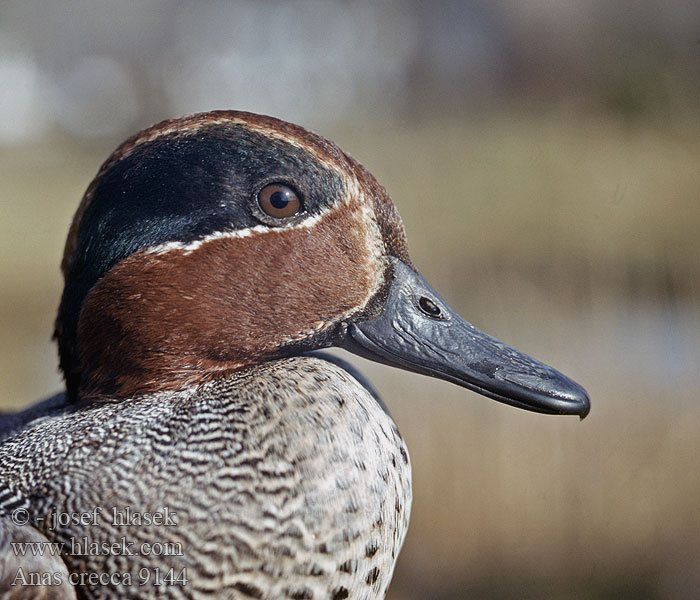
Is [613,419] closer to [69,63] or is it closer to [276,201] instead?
[276,201]

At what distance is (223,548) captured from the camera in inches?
34.6

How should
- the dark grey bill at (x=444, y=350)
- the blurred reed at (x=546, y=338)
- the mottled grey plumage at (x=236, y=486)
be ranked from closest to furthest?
1. the mottled grey plumage at (x=236, y=486)
2. the dark grey bill at (x=444, y=350)
3. the blurred reed at (x=546, y=338)

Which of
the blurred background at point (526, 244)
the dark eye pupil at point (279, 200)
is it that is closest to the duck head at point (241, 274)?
the dark eye pupil at point (279, 200)

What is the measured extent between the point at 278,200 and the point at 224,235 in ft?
0.25

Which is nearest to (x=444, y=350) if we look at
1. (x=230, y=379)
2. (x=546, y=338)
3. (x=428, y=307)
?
(x=428, y=307)

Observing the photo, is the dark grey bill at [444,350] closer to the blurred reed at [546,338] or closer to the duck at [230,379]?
the duck at [230,379]

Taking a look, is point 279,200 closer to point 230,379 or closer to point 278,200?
point 278,200

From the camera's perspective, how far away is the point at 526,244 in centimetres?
356

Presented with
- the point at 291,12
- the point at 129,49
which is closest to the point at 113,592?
the point at 291,12

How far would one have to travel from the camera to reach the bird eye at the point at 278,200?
955mm

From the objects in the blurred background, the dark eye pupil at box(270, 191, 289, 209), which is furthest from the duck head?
the blurred background

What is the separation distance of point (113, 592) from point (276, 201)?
0.47 m

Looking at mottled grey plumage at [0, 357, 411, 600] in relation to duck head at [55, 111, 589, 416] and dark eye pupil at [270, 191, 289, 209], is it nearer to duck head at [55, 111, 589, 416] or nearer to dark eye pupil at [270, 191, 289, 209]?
duck head at [55, 111, 589, 416]

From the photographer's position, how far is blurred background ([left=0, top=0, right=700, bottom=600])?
250 cm
